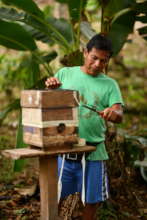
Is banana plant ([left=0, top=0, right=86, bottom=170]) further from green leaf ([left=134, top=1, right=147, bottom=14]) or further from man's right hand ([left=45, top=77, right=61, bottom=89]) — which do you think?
man's right hand ([left=45, top=77, right=61, bottom=89])

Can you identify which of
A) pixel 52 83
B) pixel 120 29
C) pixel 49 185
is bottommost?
pixel 49 185

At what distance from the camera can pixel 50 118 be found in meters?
2.98

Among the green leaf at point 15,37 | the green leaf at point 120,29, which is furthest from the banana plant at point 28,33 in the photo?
the green leaf at point 120,29

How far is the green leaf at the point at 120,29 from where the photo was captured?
4941 mm

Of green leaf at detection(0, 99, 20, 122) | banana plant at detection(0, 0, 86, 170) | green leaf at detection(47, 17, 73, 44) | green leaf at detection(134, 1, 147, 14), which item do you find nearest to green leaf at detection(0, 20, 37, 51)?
banana plant at detection(0, 0, 86, 170)

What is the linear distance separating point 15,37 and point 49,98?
5.83ft

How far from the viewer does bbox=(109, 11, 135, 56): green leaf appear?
494 centimetres

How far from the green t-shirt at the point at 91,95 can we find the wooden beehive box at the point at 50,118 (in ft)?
0.76

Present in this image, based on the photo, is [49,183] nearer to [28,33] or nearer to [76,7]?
[28,33]

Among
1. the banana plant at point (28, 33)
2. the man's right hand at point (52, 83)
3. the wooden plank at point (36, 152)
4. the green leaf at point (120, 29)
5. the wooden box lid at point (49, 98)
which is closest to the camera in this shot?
the wooden plank at point (36, 152)

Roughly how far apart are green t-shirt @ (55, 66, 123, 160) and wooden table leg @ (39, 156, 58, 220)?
33 centimetres

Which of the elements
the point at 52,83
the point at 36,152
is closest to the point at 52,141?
the point at 36,152

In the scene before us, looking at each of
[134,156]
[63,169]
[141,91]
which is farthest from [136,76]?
[63,169]

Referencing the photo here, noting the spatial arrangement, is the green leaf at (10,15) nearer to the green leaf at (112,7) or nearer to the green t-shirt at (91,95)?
the green leaf at (112,7)
